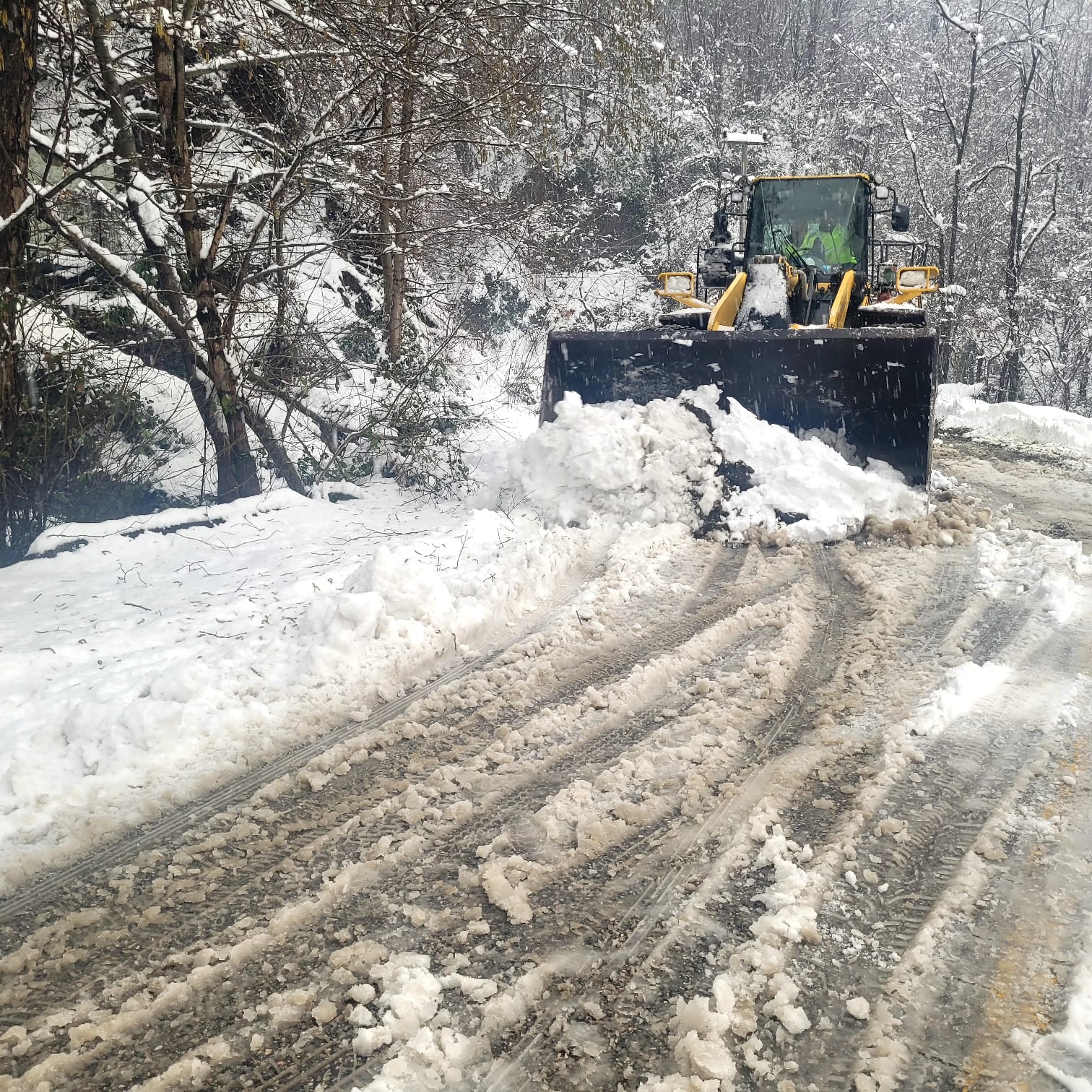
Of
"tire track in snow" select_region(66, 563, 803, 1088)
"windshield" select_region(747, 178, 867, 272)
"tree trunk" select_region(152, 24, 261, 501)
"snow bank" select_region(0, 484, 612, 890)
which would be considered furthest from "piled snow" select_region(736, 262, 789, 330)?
"tire track in snow" select_region(66, 563, 803, 1088)

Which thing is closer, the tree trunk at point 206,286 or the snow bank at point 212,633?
the snow bank at point 212,633

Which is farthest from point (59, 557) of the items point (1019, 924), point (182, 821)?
point (1019, 924)

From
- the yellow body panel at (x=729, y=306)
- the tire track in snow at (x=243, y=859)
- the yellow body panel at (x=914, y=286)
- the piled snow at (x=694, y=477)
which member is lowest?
the tire track in snow at (x=243, y=859)

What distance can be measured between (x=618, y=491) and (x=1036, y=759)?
123 inches

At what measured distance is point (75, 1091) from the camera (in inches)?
64.3

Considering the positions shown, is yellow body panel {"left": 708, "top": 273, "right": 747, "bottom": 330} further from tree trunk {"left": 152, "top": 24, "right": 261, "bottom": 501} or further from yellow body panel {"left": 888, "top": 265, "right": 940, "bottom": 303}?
tree trunk {"left": 152, "top": 24, "right": 261, "bottom": 501}

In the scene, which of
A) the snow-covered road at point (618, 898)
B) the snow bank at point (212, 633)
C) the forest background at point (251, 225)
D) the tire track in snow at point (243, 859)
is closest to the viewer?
the snow-covered road at point (618, 898)

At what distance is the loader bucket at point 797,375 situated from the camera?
5.72 m

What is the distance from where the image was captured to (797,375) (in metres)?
5.95

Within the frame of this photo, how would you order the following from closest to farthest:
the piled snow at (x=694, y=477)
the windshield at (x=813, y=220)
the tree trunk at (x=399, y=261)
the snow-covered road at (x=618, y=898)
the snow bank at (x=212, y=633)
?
the snow-covered road at (x=618, y=898) → the snow bank at (x=212, y=633) → the piled snow at (x=694, y=477) → the tree trunk at (x=399, y=261) → the windshield at (x=813, y=220)

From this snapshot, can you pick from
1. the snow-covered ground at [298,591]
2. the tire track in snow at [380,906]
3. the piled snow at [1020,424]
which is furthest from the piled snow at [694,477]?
the piled snow at [1020,424]

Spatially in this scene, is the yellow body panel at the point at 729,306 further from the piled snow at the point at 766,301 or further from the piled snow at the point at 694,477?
the piled snow at the point at 694,477

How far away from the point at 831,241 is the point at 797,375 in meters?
2.87

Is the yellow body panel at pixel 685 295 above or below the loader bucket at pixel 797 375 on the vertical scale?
above
